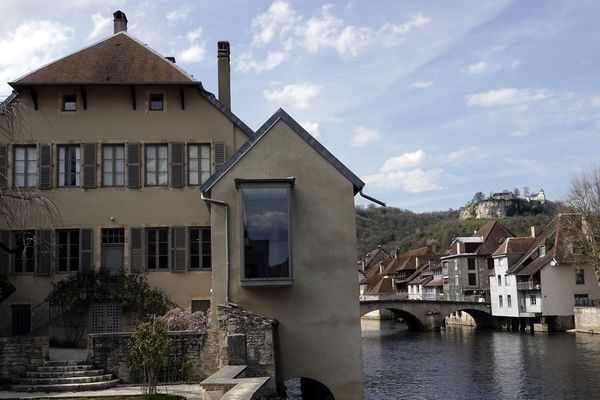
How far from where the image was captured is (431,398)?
2409 centimetres

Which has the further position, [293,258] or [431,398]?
[431,398]

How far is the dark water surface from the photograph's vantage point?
82.0ft

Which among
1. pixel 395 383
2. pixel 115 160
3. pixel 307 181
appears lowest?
pixel 395 383

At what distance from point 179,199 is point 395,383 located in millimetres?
12111

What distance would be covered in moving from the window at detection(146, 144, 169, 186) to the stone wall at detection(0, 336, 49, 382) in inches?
324

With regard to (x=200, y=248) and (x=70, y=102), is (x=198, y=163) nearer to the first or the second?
(x=200, y=248)

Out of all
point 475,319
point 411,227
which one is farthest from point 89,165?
point 411,227

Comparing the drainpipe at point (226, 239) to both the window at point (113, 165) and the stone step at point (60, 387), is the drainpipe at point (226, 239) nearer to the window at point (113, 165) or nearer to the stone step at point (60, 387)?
the stone step at point (60, 387)

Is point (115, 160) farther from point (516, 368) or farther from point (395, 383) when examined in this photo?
point (516, 368)

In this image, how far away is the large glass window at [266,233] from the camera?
17.6 meters

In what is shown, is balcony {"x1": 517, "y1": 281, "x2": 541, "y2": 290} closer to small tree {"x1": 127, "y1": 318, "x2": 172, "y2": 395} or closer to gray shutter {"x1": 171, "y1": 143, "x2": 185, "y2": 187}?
gray shutter {"x1": 171, "y1": 143, "x2": 185, "y2": 187}

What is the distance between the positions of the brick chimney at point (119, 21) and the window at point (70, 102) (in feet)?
12.5

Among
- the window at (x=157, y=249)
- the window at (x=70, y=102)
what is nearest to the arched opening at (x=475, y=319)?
the window at (x=157, y=249)

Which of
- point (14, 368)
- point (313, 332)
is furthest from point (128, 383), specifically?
point (313, 332)
